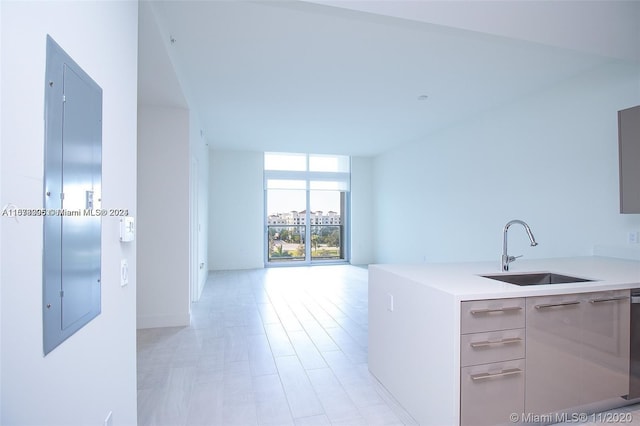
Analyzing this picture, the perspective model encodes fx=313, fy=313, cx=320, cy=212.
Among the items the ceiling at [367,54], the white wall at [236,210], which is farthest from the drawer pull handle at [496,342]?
the white wall at [236,210]

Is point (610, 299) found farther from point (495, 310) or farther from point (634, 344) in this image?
point (495, 310)

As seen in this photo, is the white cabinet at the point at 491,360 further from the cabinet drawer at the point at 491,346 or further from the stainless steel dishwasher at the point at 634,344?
the stainless steel dishwasher at the point at 634,344

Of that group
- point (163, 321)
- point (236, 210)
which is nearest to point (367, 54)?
point (163, 321)

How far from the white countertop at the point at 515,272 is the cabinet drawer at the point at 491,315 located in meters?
0.04

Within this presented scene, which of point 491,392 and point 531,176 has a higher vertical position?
point 531,176

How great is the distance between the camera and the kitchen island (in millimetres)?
1670

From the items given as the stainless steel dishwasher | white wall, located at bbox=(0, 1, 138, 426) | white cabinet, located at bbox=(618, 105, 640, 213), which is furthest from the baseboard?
white cabinet, located at bbox=(618, 105, 640, 213)

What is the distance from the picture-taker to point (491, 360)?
171 centimetres

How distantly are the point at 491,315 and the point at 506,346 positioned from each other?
0.67ft

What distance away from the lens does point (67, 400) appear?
98cm

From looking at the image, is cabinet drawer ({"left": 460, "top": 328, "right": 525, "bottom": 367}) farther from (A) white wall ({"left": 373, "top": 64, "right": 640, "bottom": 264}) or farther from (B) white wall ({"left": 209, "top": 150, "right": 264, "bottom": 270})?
(B) white wall ({"left": 209, "top": 150, "right": 264, "bottom": 270})

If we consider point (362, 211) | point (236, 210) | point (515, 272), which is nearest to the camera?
point (515, 272)

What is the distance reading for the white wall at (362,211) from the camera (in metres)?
8.38

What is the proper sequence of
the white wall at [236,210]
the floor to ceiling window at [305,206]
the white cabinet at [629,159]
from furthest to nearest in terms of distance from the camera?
the floor to ceiling window at [305,206], the white wall at [236,210], the white cabinet at [629,159]
